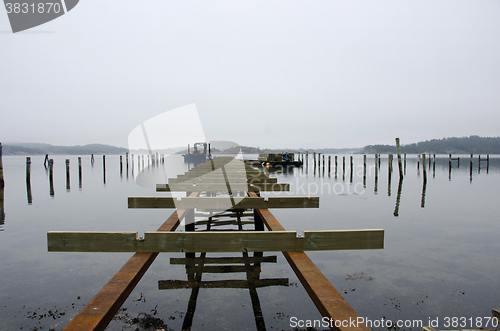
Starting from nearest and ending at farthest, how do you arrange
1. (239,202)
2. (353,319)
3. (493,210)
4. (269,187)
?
1. (353,319)
2. (239,202)
3. (269,187)
4. (493,210)

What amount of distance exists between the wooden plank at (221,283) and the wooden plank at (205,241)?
2.47m

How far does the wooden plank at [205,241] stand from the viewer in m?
3.51

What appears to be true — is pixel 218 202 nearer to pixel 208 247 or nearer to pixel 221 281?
pixel 221 281

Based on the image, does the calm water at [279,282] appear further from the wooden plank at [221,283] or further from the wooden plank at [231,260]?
the wooden plank at [231,260]

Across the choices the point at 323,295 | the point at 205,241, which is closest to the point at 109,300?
the point at 205,241

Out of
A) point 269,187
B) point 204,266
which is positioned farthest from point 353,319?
point 269,187

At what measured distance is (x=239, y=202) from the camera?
19.8 feet

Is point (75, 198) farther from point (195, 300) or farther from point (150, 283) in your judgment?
point (195, 300)

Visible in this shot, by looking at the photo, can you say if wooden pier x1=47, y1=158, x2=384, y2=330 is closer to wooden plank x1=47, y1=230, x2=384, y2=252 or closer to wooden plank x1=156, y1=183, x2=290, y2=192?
wooden plank x1=47, y1=230, x2=384, y2=252

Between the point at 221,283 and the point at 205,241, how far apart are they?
255 cm

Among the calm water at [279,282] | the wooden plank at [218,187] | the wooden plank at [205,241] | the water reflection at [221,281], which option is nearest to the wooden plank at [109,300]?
the wooden plank at [205,241]

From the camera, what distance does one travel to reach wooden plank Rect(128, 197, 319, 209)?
6023mm

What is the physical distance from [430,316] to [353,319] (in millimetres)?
3698

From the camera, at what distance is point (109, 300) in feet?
8.61
